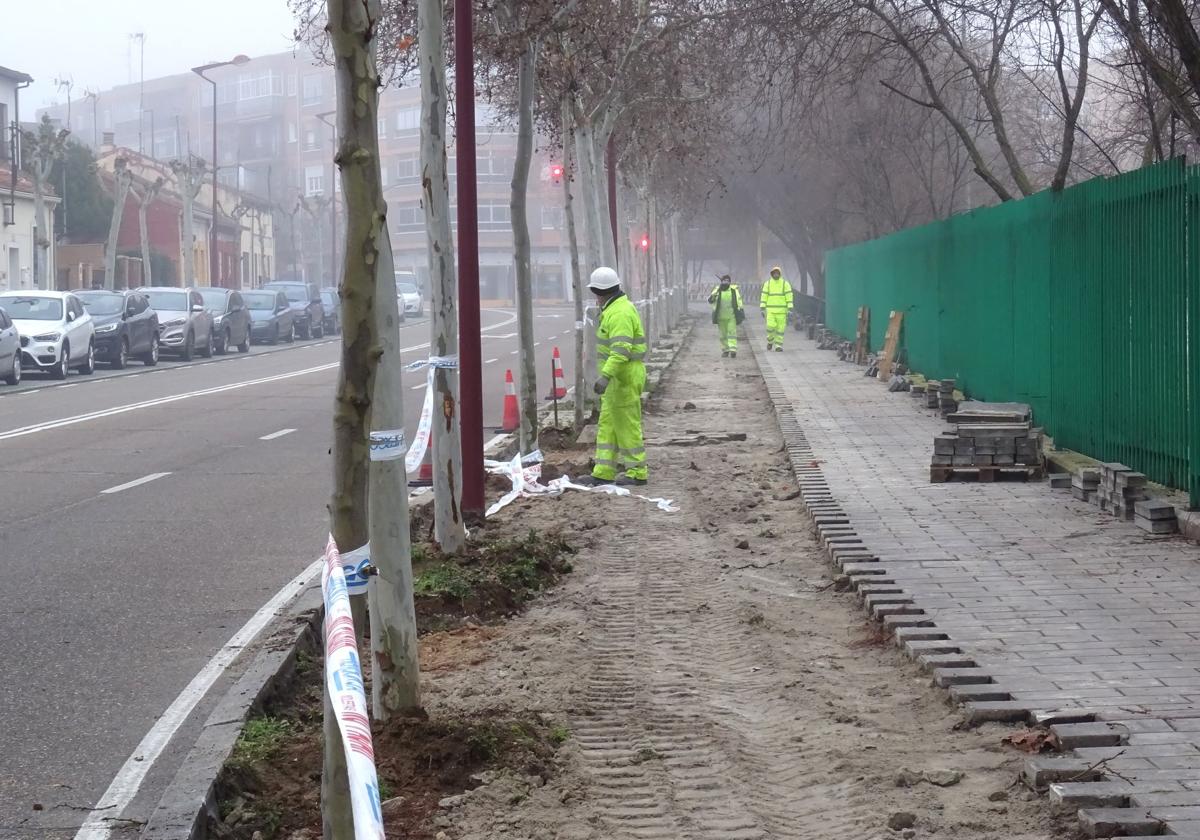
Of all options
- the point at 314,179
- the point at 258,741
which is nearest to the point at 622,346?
the point at 258,741

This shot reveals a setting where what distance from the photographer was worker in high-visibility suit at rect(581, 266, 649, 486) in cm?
1443

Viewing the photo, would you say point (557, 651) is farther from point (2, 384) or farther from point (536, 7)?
point (2, 384)

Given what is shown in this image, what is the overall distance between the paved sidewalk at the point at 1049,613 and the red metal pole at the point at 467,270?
8.05 feet

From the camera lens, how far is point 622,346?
47.6 ft

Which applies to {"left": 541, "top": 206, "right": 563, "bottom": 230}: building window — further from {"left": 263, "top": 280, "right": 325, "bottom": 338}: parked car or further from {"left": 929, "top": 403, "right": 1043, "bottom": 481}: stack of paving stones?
{"left": 929, "top": 403, "right": 1043, "bottom": 481}: stack of paving stones

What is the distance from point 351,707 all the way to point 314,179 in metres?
131

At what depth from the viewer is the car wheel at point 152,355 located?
39.0m

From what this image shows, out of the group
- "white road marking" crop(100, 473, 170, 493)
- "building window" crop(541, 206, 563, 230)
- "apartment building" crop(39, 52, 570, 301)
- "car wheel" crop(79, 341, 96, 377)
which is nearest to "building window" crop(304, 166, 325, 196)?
"apartment building" crop(39, 52, 570, 301)

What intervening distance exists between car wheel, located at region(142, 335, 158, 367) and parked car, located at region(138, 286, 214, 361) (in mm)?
1490

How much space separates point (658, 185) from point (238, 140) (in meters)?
98.1

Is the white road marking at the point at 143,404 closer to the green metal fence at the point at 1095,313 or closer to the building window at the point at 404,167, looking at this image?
the green metal fence at the point at 1095,313

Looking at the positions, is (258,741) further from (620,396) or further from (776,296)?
(776,296)

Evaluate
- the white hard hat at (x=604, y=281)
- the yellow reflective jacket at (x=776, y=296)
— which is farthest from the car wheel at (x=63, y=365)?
the white hard hat at (x=604, y=281)

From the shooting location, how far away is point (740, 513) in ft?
42.7
